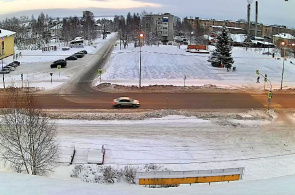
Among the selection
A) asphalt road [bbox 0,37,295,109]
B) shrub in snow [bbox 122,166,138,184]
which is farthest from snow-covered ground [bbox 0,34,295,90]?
shrub in snow [bbox 122,166,138,184]

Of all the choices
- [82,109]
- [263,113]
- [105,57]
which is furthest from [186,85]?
[105,57]

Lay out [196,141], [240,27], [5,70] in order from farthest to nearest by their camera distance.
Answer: [240,27] → [5,70] → [196,141]

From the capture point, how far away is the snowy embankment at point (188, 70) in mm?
39656

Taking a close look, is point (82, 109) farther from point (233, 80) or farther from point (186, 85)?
point (233, 80)

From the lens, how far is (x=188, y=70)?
46969 mm

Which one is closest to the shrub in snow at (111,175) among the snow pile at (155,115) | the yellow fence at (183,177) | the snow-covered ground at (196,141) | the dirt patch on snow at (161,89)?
the snow-covered ground at (196,141)

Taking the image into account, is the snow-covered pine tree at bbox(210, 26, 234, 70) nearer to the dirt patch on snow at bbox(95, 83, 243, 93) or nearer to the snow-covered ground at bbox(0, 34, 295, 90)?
the snow-covered ground at bbox(0, 34, 295, 90)

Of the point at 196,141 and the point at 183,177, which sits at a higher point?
the point at 183,177

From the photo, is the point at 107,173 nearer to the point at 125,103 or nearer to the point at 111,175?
the point at 111,175

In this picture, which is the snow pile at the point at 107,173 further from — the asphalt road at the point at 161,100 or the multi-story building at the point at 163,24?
the multi-story building at the point at 163,24

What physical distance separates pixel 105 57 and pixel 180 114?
123ft

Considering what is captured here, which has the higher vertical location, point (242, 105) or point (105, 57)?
point (105, 57)

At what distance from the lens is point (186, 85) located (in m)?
37.5

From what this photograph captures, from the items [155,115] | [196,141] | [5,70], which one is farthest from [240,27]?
[196,141]
